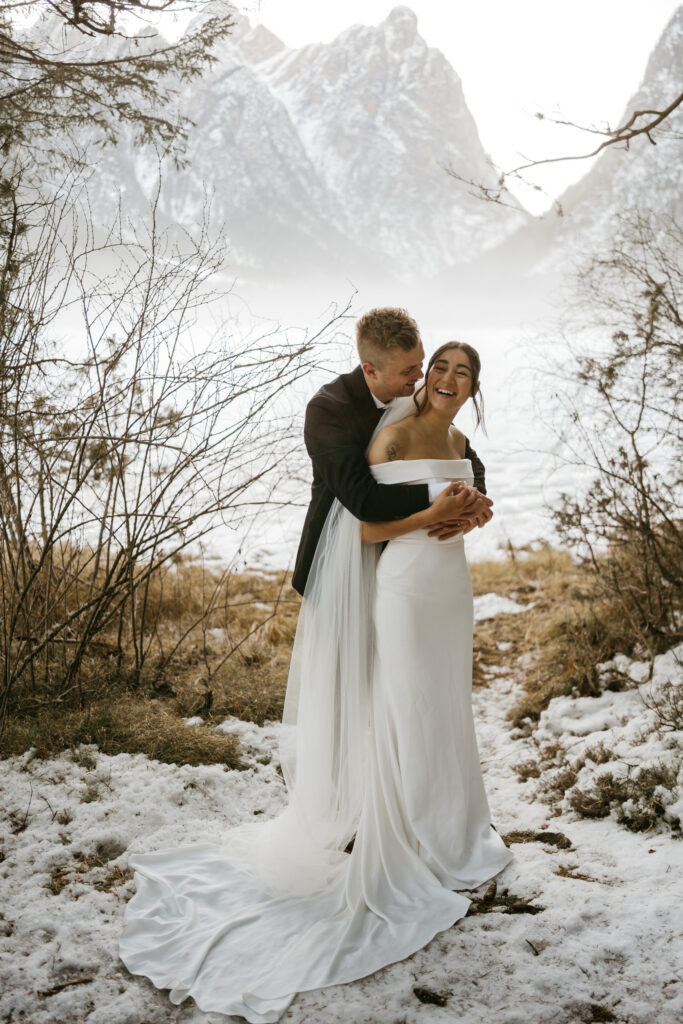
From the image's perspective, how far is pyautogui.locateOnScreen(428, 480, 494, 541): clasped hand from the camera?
2.91 m

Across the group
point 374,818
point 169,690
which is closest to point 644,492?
point 374,818

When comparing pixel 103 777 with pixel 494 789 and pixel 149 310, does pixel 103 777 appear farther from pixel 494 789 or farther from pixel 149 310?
pixel 149 310

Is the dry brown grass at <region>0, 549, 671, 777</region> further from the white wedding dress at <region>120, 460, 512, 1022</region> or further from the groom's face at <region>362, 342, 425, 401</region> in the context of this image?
the groom's face at <region>362, 342, 425, 401</region>

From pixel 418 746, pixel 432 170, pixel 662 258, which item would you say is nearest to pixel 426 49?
pixel 432 170

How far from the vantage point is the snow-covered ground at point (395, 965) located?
2395 mm

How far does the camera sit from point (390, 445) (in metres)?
2.99

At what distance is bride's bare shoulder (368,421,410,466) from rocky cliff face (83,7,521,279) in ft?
126

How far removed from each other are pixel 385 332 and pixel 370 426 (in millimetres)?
405

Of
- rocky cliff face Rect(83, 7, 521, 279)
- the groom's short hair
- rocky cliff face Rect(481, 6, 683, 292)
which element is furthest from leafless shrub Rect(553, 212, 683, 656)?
rocky cliff face Rect(83, 7, 521, 279)

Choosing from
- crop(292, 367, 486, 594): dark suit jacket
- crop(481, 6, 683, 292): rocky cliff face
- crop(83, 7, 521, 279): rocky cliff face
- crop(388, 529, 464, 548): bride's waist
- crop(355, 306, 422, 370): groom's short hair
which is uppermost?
crop(83, 7, 521, 279): rocky cliff face

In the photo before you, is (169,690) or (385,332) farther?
(169,690)

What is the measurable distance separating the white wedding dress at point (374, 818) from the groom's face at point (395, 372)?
1.07 ft

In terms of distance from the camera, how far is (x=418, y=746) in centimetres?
304

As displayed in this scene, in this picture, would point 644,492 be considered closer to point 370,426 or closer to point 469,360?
point 469,360
